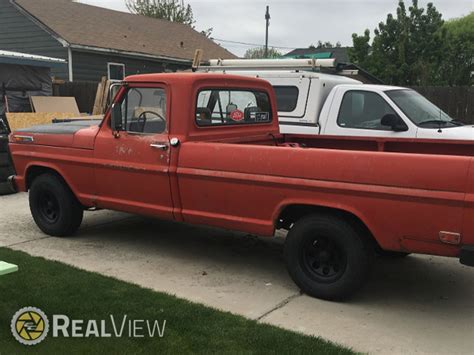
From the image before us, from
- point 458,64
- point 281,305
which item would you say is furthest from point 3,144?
point 458,64

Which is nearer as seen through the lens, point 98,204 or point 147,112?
point 147,112

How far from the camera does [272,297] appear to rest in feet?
14.4

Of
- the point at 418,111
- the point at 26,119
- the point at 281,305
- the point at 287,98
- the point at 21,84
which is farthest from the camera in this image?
the point at 21,84

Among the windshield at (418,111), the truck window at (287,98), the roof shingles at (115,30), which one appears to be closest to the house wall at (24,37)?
the roof shingles at (115,30)

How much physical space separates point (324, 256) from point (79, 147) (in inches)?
114

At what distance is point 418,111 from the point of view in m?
7.16

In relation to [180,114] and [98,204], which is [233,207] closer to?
[180,114]

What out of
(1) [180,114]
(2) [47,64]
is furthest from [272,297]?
(2) [47,64]

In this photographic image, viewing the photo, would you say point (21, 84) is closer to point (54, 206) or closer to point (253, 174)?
point (54, 206)

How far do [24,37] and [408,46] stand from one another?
47.1 feet

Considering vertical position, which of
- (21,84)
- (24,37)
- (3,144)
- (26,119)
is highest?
(24,37)

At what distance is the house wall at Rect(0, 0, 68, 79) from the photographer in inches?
774

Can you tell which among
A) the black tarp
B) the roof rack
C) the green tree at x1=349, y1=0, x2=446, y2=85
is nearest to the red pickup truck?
the roof rack

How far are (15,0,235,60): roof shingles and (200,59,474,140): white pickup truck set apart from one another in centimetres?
1375
